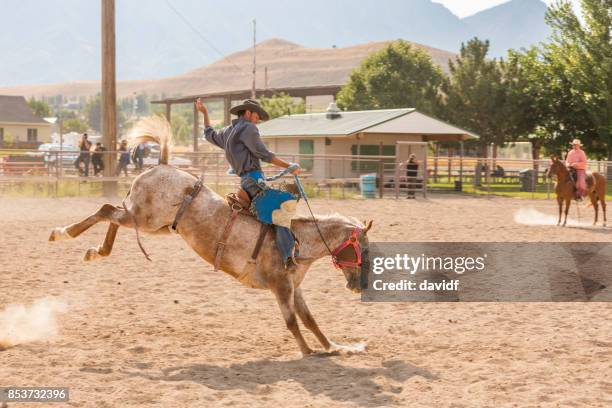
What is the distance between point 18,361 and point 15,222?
11.5 meters

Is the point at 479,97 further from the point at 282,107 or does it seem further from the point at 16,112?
the point at 16,112

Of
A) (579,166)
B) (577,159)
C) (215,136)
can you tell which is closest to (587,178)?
(579,166)

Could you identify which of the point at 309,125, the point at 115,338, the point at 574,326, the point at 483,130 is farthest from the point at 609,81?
the point at 115,338

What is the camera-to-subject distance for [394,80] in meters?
55.5

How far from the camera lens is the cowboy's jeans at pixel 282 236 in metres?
6.95

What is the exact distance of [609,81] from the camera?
4088 centimetres

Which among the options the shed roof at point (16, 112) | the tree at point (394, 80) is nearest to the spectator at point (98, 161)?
the tree at point (394, 80)

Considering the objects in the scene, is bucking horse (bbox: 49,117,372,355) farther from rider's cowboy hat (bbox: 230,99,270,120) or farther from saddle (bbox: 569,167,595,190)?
saddle (bbox: 569,167,595,190)

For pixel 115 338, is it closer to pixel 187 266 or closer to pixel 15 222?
pixel 187 266

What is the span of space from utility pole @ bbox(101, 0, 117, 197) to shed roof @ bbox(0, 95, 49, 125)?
6495 centimetres

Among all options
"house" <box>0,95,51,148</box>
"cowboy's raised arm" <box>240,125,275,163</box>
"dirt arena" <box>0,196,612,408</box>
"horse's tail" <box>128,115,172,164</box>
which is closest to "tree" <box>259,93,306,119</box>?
"house" <box>0,95,51,148</box>

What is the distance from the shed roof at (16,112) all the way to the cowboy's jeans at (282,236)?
82796mm

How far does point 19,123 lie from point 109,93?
2623 inches

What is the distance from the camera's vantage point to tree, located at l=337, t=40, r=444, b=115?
54.5m
